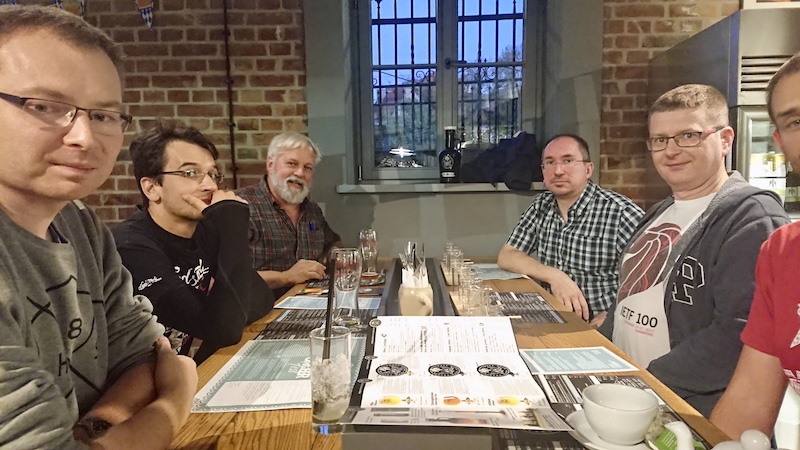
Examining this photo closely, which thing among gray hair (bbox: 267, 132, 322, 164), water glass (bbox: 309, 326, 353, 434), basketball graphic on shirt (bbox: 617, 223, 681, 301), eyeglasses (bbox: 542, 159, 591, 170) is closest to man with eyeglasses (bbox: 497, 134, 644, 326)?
eyeglasses (bbox: 542, 159, 591, 170)

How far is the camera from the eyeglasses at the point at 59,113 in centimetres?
77

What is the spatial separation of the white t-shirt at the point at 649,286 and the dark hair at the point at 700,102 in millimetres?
256

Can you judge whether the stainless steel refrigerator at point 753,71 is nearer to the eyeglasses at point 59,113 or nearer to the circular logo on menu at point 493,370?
the circular logo on menu at point 493,370

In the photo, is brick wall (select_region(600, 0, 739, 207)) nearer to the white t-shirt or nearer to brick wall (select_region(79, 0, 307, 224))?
the white t-shirt

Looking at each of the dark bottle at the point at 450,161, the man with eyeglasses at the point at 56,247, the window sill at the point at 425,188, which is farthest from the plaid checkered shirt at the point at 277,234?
the man with eyeglasses at the point at 56,247

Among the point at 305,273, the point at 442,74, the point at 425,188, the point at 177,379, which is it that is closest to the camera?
the point at 177,379

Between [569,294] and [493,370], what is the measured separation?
109 centimetres

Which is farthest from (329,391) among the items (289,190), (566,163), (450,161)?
(450,161)

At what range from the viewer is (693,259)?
Answer: 56.7 inches

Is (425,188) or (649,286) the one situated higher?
(425,188)

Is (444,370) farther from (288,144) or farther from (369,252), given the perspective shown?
(288,144)

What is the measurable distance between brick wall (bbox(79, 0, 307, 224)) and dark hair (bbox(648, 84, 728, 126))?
6.75 ft

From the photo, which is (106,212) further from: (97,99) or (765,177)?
(765,177)

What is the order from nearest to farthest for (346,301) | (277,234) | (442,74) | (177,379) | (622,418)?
(622,418) < (177,379) < (346,301) < (277,234) < (442,74)
